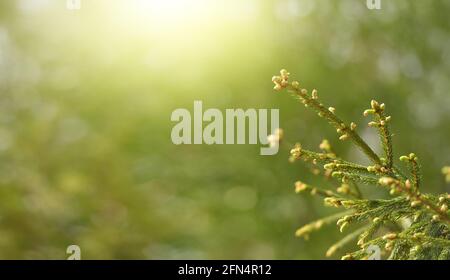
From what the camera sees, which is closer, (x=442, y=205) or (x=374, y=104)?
(x=442, y=205)

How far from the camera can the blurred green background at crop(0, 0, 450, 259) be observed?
10.9m

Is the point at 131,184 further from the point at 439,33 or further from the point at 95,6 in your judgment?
the point at 439,33

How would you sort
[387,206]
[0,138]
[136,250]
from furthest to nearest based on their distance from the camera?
1. [0,138]
2. [136,250]
3. [387,206]

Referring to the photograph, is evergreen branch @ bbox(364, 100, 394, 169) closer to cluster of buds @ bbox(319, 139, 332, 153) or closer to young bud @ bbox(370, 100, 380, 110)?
young bud @ bbox(370, 100, 380, 110)

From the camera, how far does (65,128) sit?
38.0 feet

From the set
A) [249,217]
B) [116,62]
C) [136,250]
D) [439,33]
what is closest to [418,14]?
[439,33]

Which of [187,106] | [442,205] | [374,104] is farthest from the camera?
[187,106]

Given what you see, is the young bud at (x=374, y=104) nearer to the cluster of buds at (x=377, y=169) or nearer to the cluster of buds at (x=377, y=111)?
the cluster of buds at (x=377, y=111)

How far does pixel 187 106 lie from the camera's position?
11.4m

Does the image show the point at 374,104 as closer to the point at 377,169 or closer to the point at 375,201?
the point at 377,169

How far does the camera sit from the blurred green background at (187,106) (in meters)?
10.9

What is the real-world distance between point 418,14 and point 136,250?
5.83 metres

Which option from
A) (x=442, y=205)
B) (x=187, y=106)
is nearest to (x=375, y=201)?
(x=442, y=205)

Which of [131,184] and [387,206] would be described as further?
[131,184]
